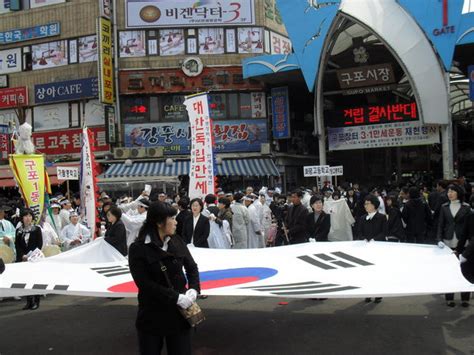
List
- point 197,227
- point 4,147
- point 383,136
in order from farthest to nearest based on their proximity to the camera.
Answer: point 4,147 → point 383,136 → point 197,227

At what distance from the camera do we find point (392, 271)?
222 inches

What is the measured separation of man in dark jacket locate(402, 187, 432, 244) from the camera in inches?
368

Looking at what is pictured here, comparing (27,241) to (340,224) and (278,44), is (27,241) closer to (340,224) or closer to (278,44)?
(340,224)

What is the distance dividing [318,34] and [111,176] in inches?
462

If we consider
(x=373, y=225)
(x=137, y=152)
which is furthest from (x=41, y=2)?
(x=373, y=225)

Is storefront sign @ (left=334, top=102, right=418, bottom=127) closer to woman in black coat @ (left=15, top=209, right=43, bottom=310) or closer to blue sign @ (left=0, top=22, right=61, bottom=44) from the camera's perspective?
blue sign @ (left=0, top=22, right=61, bottom=44)

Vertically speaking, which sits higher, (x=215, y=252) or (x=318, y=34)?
(x=318, y=34)

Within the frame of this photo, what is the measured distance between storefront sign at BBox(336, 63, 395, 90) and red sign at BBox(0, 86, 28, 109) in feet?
54.5

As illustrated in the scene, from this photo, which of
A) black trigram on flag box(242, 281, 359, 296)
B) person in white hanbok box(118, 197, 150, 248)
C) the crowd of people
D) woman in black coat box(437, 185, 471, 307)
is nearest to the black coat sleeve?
black trigram on flag box(242, 281, 359, 296)

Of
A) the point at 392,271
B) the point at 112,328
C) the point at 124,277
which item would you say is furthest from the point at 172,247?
the point at 112,328

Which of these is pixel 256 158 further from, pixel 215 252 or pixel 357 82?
pixel 215 252

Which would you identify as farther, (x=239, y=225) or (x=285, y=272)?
(x=239, y=225)

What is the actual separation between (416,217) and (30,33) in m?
24.3

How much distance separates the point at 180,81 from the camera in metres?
25.1
